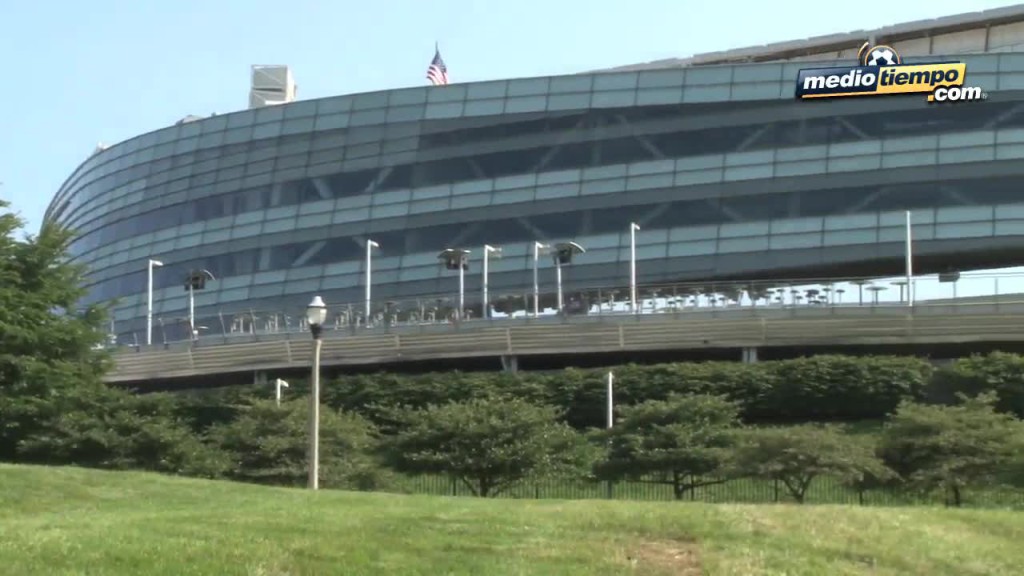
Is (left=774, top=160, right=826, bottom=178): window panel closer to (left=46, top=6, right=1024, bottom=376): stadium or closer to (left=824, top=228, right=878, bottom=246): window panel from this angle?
(left=46, top=6, right=1024, bottom=376): stadium

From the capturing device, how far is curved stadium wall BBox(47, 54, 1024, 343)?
63812mm

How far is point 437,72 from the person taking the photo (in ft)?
254

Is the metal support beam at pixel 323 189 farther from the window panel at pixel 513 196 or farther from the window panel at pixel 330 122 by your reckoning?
the window panel at pixel 513 196

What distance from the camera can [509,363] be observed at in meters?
49.8

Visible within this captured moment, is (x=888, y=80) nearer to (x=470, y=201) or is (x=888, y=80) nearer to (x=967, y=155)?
Answer: (x=967, y=155)

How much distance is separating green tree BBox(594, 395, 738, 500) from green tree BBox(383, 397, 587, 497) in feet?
3.52

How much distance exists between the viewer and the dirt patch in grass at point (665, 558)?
16359mm

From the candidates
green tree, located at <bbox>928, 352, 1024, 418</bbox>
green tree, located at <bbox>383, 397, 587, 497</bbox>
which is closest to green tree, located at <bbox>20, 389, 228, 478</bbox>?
green tree, located at <bbox>383, 397, 587, 497</bbox>

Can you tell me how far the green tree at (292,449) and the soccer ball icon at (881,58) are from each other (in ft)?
129

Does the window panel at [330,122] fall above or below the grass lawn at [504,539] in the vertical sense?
above

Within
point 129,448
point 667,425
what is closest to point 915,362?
point 667,425

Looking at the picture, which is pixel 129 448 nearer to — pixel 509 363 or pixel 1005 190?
pixel 509 363

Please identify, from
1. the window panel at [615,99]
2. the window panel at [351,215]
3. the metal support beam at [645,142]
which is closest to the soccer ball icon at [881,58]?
the metal support beam at [645,142]

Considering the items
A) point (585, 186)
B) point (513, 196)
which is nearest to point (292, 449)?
point (585, 186)
